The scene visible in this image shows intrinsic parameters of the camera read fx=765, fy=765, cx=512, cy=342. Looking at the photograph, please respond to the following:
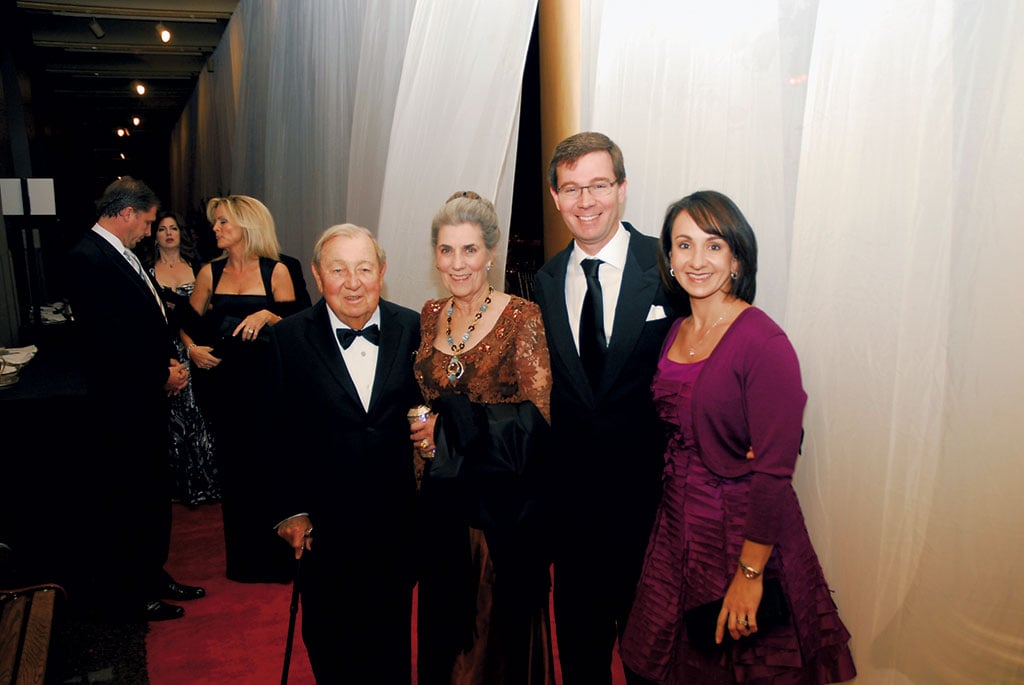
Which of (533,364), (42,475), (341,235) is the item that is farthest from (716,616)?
(42,475)

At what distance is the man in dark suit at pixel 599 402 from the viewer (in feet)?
6.08

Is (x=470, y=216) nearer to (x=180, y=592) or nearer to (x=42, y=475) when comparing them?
(x=180, y=592)

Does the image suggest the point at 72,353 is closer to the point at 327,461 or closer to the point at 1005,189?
the point at 327,461

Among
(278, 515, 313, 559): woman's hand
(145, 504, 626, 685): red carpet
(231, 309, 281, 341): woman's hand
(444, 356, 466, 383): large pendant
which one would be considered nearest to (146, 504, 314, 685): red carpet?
(145, 504, 626, 685): red carpet

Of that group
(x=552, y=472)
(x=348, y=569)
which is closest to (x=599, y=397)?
(x=552, y=472)

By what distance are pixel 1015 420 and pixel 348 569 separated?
4.90ft

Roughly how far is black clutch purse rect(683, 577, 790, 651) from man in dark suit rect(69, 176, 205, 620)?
2.27 meters

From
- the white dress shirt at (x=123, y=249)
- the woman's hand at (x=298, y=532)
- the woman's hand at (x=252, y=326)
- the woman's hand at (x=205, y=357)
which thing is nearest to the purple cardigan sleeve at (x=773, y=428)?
the woman's hand at (x=298, y=532)

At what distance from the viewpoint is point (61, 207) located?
8.01 metres

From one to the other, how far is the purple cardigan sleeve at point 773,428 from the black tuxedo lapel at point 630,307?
1.32 feet

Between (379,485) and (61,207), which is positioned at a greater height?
(61,207)

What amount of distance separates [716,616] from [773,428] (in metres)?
0.42

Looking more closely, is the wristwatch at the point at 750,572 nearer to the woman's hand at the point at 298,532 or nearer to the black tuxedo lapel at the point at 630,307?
the black tuxedo lapel at the point at 630,307

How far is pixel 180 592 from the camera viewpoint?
3.18m
